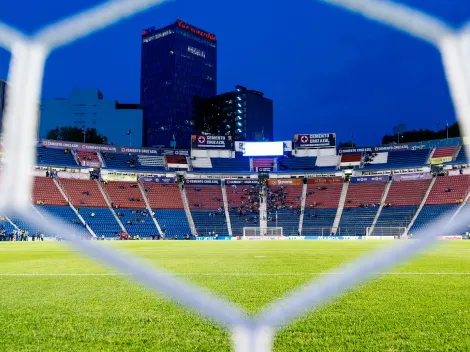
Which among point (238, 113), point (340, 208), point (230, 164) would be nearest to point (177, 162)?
point (230, 164)

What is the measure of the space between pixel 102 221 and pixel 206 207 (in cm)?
1058

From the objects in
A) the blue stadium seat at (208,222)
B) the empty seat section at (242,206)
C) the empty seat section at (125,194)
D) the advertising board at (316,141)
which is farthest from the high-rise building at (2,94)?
the advertising board at (316,141)

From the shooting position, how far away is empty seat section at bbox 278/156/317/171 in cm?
4700

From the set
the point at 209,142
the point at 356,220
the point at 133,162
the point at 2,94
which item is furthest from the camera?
the point at 209,142

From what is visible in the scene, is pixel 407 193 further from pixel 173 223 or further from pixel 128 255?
pixel 128 255

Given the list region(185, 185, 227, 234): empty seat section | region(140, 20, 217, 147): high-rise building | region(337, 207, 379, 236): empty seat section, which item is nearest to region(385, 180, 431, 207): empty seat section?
region(337, 207, 379, 236): empty seat section

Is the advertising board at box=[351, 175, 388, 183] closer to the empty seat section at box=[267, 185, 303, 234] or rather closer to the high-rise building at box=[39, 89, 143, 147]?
the empty seat section at box=[267, 185, 303, 234]

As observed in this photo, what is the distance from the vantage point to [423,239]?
1.39m

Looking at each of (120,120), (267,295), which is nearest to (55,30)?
(267,295)

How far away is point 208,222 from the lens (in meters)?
40.3

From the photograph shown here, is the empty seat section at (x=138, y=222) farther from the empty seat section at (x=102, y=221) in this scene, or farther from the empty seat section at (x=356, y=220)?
the empty seat section at (x=356, y=220)

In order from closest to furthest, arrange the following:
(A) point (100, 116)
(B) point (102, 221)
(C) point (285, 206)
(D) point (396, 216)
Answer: (B) point (102, 221)
(D) point (396, 216)
(C) point (285, 206)
(A) point (100, 116)

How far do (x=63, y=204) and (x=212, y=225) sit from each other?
13.5 m

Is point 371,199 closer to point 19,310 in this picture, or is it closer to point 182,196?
point 182,196
